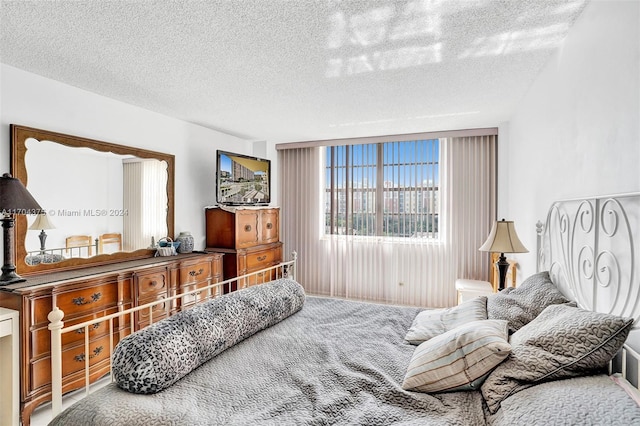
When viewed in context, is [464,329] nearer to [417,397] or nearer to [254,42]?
[417,397]

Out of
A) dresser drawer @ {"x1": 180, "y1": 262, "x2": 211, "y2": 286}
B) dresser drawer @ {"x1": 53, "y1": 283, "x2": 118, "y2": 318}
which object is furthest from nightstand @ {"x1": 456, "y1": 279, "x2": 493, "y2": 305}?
dresser drawer @ {"x1": 53, "y1": 283, "x2": 118, "y2": 318}

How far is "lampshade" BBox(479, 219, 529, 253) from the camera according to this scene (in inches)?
100

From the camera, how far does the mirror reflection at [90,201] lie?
2559mm

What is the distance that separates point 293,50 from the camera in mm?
2137

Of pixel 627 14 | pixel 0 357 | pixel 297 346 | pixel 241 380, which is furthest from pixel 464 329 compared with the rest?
pixel 0 357

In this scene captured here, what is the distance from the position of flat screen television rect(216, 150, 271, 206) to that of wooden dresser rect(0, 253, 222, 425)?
39.1 inches

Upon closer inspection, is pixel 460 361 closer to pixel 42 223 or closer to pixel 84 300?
pixel 84 300

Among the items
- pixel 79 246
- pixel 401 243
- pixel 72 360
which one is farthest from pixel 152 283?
pixel 401 243

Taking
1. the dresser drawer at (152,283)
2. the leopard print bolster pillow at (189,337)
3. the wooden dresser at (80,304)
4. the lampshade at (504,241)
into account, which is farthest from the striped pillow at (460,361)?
the dresser drawer at (152,283)

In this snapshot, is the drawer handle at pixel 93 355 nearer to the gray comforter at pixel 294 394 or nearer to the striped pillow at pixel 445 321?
→ the gray comforter at pixel 294 394

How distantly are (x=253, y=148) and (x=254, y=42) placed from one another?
10.4ft

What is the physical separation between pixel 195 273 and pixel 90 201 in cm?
115

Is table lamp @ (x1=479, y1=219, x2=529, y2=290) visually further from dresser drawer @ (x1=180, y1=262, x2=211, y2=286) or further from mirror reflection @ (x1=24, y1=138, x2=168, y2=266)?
mirror reflection @ (x1=24, y1=138, x2=168, y2=266)

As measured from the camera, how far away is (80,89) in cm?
281
